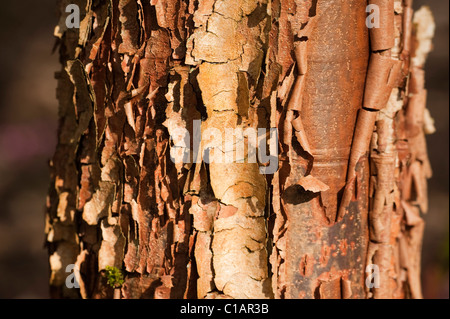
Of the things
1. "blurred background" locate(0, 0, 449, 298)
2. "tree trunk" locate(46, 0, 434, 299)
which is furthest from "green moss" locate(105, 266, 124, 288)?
"blurred background" locate(0, 0, 449, 298)

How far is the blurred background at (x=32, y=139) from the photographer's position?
2.42 meters

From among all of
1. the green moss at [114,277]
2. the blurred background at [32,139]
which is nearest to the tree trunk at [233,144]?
the green moss at [114,277]

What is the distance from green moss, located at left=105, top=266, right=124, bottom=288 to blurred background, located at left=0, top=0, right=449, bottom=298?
152 cm

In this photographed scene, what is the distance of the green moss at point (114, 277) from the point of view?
39.0 inches

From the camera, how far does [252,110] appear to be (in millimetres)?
910

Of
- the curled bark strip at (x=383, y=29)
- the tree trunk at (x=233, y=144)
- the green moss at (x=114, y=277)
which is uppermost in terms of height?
the curled bark strip at (x=383, y=29)

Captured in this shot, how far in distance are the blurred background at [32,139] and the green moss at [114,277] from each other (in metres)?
1.52

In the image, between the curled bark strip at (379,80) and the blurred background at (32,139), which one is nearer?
the curled bark strip at (379,80)

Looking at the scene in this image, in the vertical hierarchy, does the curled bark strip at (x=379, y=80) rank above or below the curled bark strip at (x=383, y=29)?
below

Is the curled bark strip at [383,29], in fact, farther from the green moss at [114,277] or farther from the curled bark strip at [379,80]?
the green moss at [114,277]

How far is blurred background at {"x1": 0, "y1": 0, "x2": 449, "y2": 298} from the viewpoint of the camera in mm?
2420

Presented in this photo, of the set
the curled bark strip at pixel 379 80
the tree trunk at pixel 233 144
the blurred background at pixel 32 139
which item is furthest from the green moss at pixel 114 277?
the blurred background at pixel 32 139
